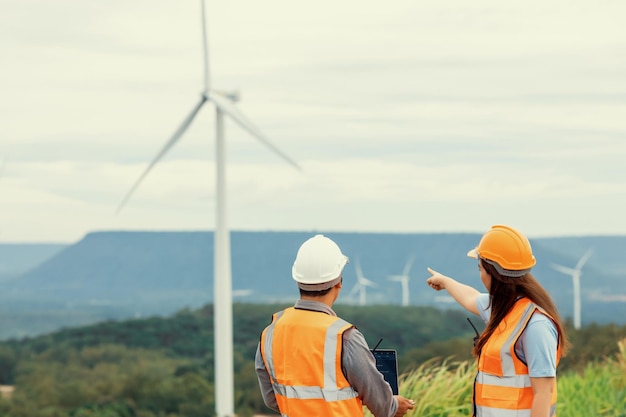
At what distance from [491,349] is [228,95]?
31.8m

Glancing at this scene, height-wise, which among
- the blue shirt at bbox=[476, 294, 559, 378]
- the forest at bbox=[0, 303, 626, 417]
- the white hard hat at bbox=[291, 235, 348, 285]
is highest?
the white hard hat at bbox=[291, 235, 348, 285]

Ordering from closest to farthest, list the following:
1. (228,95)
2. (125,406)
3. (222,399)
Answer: (228,95)
(222,399)
(125,406)

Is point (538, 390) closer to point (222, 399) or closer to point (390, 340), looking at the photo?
point (222, 399)

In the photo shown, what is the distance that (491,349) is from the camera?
6238 millimetres

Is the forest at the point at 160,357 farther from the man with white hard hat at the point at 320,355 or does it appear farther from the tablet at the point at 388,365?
the man with white hard hat at the point at 320,355

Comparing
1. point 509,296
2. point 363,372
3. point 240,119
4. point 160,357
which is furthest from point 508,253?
point 160,357

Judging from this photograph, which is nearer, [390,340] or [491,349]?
[491,349]

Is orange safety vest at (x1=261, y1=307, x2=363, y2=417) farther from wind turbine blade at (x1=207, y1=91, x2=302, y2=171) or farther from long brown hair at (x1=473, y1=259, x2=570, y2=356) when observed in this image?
wind turbine blade at (x1=207, y1=91, x2=302, y2=171)

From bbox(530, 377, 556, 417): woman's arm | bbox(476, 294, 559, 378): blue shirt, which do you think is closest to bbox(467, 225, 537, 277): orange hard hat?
bbox(476, 294, 559, 378): blue shirt

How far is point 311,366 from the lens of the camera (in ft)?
19.2

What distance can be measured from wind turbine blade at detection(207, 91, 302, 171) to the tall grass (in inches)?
628

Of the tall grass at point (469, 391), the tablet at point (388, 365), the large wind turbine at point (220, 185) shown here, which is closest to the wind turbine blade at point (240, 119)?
the large wind turbine at point (220, 185)

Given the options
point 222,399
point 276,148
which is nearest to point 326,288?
point 276,148

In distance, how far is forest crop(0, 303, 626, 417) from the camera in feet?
266
